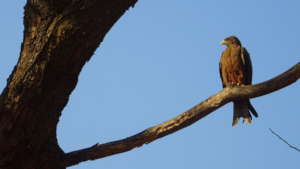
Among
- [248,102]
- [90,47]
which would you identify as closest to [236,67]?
[248,102]

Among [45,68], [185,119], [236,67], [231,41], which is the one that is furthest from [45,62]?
[231,41]

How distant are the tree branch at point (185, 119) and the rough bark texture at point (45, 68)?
4 centimetres

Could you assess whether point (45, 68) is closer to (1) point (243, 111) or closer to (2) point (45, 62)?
(2) point (45, 62)

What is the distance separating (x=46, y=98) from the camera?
308 cm

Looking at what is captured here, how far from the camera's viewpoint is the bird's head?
305 inches

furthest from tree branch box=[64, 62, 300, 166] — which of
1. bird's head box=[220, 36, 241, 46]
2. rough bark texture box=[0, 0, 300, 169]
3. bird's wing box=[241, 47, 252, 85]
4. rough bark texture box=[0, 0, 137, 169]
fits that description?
bird's head box=[220, 36, 241, 46]

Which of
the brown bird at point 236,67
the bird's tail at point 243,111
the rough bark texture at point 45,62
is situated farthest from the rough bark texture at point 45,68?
the brown bird at point 236,67

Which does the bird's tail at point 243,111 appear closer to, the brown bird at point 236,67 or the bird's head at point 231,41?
the brown bird at point 236,67

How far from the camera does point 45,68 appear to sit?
3.03 metres

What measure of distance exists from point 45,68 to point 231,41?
5.22 meters

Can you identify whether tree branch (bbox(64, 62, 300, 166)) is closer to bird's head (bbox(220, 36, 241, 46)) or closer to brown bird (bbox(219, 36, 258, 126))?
Answer: brown bird (bbox(219, 36, 258, 126))

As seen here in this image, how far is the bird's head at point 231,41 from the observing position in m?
7.74

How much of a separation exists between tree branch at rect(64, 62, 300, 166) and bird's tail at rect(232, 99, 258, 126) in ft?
5.47

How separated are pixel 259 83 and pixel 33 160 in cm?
167
